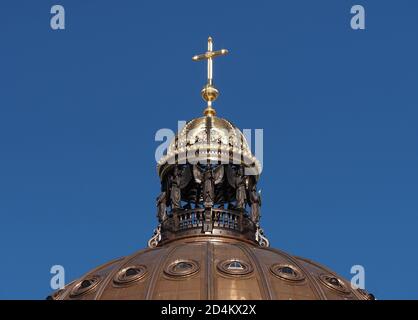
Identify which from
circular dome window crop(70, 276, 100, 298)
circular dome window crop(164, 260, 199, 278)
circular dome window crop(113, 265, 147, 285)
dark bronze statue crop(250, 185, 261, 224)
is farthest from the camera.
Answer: dark bronze statue crop(250, 185, 261, 224)

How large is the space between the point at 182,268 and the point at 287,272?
16.7 ft

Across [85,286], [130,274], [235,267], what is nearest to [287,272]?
[235,267]

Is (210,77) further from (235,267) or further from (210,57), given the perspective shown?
(235,267)

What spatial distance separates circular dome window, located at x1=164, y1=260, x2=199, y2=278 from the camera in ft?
193

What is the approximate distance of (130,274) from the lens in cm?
6016

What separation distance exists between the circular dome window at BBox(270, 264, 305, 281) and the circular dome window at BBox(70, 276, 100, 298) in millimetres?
8628

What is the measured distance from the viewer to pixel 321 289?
196ft

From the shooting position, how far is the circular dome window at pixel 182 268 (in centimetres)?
5881

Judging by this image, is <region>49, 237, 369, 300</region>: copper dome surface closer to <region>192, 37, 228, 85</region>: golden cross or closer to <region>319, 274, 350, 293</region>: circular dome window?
<region>319, 274, 350, 293</region>: circular dome window

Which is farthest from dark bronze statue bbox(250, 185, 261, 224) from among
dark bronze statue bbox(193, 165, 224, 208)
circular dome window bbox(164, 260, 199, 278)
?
circular dome window bbox(164, 260, 199, 278)

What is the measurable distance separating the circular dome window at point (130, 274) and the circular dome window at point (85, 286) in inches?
45.1

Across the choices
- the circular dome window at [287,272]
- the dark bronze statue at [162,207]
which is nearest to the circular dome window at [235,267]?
the circular dome window at [287,272]

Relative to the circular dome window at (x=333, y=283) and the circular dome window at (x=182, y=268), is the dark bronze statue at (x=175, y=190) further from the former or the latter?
the circular dome window at (x=333, y=283)
